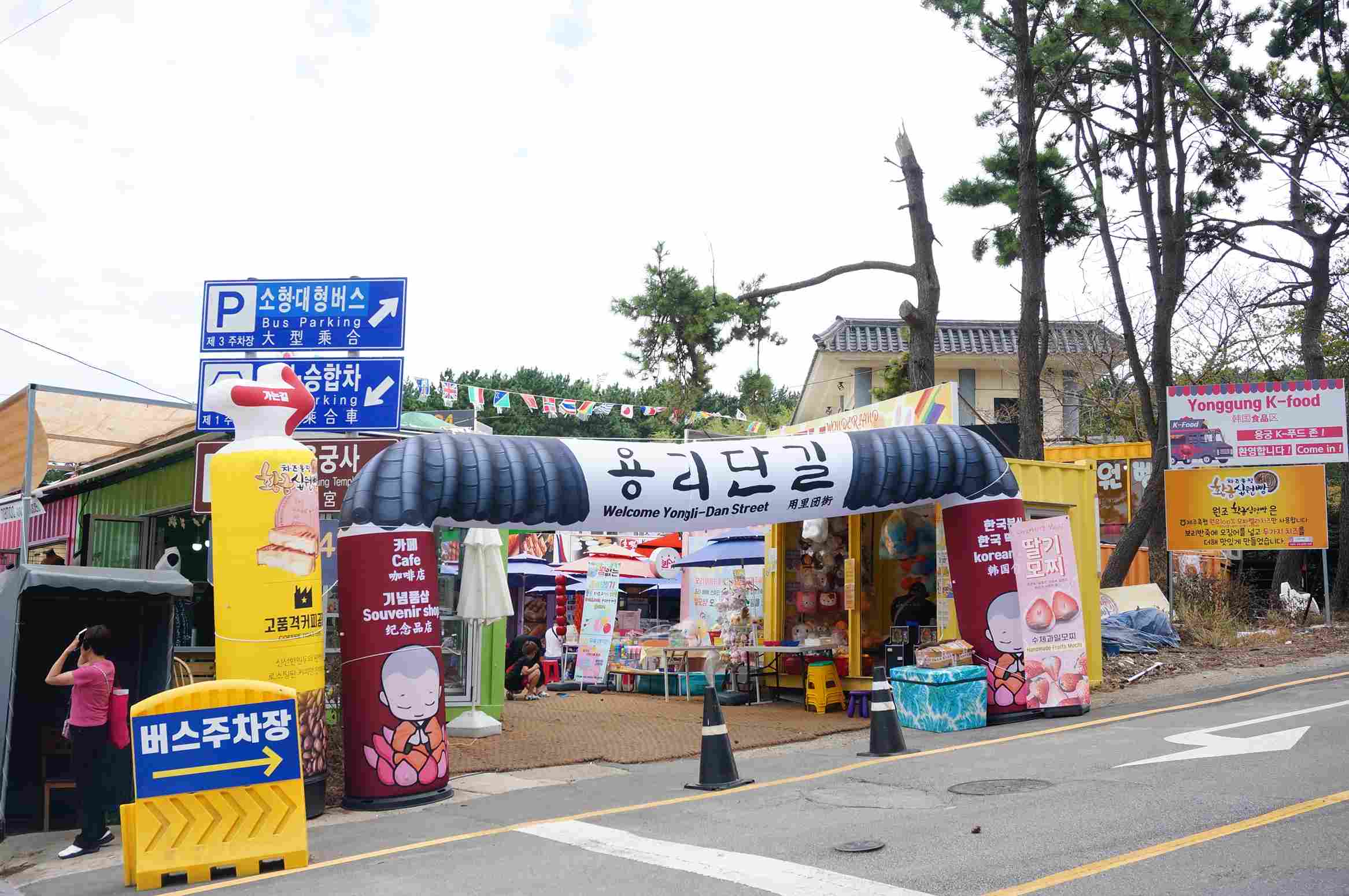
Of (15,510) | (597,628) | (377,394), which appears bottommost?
(597,628)

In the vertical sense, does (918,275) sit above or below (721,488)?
above

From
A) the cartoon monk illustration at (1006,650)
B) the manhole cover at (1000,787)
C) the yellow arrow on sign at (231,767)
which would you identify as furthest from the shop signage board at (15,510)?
the manhole cover at (1000,787)

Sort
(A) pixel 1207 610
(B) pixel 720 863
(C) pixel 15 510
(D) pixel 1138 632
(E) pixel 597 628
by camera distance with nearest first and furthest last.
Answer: (B) pixel 720 863 → (D) pixel 1138 632 → (C) pixel 15 510 → (A) pixel 1207 610 → (E) pixel 597 628

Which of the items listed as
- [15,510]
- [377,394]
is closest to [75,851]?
[377,394]

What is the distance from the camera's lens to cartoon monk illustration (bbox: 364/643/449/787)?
31.8 feet

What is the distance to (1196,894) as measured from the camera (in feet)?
17.7

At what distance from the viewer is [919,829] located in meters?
7.28

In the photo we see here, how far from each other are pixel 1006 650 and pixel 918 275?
7.98 m

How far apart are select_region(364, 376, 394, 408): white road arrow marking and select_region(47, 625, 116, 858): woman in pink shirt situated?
205 inches

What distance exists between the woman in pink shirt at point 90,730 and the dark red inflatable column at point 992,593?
874cm

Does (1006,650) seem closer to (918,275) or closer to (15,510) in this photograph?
(918,275)

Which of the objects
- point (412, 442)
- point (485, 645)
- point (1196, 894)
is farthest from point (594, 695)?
point (1196, 894)

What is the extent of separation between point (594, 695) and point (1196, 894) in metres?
14.5

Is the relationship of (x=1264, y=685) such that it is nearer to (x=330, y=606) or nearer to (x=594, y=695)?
(x=594, y=695)
